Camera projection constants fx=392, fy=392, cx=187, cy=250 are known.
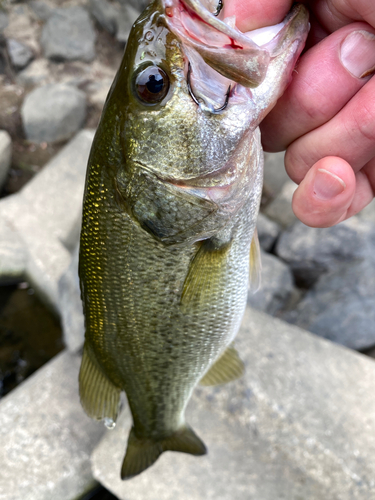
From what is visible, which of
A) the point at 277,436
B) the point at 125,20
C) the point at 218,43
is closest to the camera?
the point at 218,43

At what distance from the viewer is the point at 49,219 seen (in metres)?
3.62

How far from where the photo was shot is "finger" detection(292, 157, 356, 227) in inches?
39.6

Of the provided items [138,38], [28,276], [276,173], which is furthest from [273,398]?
[276,173]

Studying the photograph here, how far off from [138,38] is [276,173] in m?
3.72

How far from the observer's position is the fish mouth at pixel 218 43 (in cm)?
77

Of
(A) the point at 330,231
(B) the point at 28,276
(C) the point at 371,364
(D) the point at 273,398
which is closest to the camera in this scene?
(D) the point at 273,398

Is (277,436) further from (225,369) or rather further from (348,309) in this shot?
(348,309)

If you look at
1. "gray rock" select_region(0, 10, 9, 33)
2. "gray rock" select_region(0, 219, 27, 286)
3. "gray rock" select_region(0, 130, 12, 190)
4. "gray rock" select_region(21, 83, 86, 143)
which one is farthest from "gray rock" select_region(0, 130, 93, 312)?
"gray rock" select_region(0, 10, 9, 33)

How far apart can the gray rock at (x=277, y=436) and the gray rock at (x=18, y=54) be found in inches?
217

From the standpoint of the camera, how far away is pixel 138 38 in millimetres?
861

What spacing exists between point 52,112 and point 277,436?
459 cm

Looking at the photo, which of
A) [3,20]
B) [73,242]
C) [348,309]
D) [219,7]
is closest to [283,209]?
[348,309]

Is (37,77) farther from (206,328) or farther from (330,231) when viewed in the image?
(206,328)

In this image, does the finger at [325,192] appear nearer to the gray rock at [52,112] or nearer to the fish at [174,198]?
the fish at [174,198]
